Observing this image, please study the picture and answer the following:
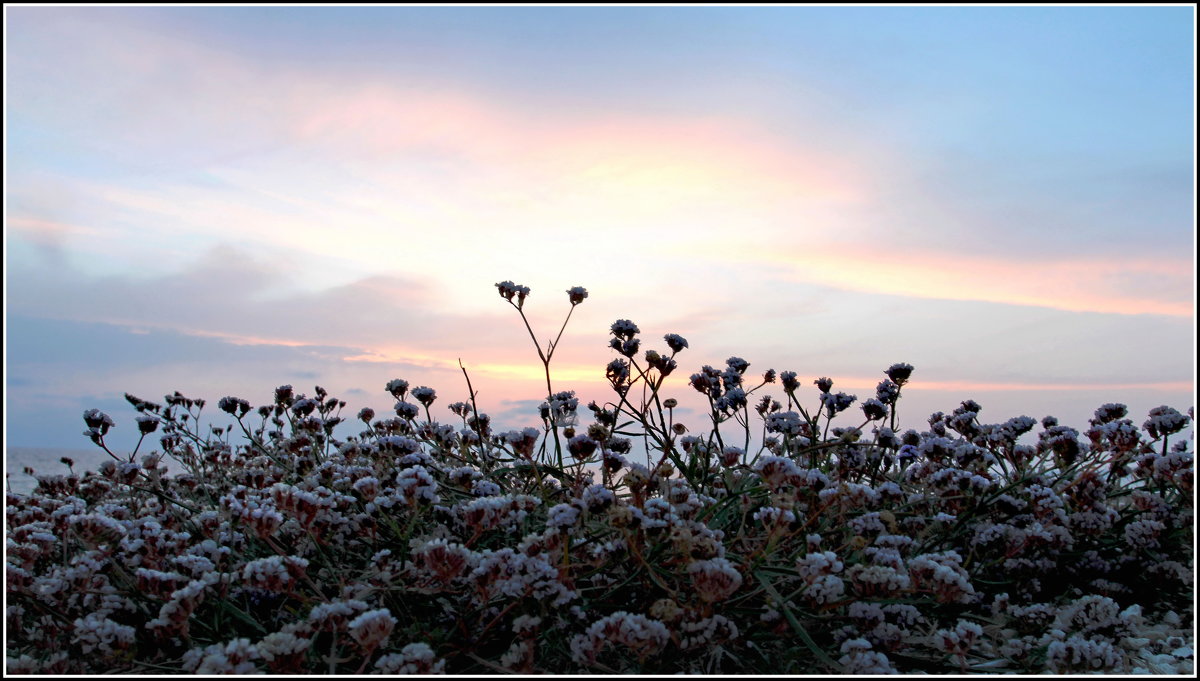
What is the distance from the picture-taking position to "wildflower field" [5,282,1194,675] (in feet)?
11.7

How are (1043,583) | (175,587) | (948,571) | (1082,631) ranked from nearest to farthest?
1. (948,571)
2. (175,587)
3. (1082,631)
4. (1043,583)

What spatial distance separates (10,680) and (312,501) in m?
1.39

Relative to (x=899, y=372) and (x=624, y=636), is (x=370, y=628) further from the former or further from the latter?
(x=899, y=372)

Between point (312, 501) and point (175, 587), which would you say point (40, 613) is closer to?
point (175, 587)

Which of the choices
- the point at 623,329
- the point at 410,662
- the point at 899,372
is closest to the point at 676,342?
the point at 623,329

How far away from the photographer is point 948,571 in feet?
11.6

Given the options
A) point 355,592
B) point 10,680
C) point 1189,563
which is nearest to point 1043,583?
point 1189,563

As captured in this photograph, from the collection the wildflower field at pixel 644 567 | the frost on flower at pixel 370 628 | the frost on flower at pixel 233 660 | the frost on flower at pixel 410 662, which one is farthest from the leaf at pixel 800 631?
the frost on flower at pixel 233 660

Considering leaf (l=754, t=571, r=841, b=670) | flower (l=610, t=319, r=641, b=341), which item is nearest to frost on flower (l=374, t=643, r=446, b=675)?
leaf (l=754, t=571, r=841, b=670)

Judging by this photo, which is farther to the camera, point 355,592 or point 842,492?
point 842,492

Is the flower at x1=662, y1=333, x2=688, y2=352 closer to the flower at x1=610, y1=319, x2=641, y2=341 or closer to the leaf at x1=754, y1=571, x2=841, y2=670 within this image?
the flower at x1=610, y1=319, x2=641, y2=341

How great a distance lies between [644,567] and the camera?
381 cm

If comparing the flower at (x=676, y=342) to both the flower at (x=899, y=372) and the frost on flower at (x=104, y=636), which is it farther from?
the frost on flower at (x=104, y=636)

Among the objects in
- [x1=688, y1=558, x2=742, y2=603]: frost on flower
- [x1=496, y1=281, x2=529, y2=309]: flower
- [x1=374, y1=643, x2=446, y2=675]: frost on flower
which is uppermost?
[x1=496, y1=281, x2=529, y2=309]: flower
